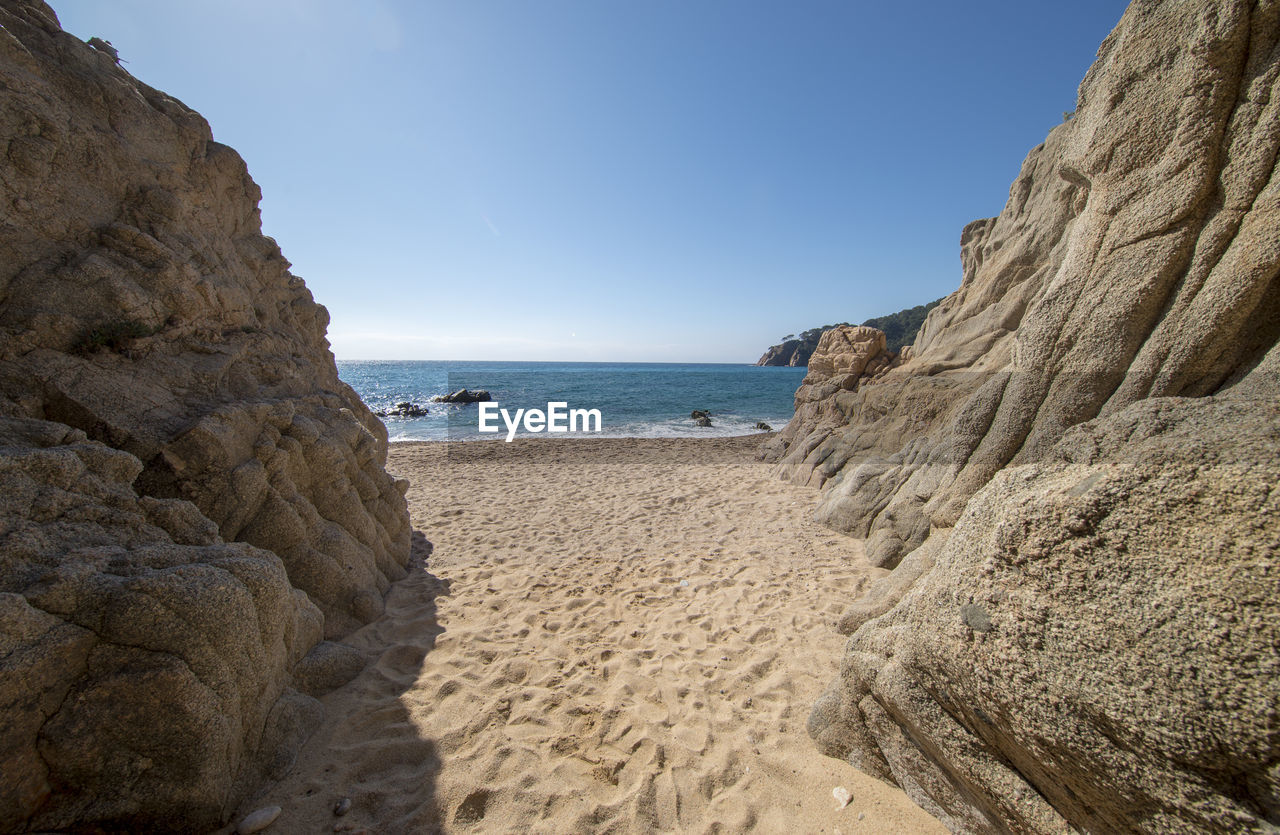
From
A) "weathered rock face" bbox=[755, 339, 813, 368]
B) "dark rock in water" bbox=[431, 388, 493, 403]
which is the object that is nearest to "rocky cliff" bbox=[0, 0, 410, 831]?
"dark rock in water" bbox=[431, 388, 493, 403]

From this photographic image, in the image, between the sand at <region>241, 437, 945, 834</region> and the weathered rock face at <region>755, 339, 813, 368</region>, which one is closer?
the sand at <region>241, 437, 945, 834</region>

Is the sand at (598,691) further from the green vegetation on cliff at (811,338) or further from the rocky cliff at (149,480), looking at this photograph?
the green vegetation on cliff at (811,338)

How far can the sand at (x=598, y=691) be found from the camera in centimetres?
290

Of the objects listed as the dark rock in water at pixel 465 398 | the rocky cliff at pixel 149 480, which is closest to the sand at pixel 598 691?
the rocky cliff at pixel 149 480

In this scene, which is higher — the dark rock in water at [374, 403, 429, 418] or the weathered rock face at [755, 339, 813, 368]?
the weathered rock face at [755, 339, 813, 368]

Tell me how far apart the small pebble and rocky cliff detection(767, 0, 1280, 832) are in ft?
11.1

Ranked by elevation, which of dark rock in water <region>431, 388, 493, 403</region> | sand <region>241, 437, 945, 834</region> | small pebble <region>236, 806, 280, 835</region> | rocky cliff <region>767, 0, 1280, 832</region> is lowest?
sand <region>241, 437, 945, 834</region>

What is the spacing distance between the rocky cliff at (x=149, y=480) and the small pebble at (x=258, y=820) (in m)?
0.14

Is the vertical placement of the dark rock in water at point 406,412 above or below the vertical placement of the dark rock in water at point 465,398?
below

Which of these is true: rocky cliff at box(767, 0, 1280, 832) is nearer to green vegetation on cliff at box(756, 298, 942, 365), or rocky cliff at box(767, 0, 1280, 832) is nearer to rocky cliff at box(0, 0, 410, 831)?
rocky cliff at box(0, 0, 410, 831)

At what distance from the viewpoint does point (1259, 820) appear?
1.55 meters

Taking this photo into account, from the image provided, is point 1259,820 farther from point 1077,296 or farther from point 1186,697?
point 1077,296

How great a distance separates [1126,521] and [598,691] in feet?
11.8

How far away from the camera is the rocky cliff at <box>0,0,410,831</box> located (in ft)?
7.64
